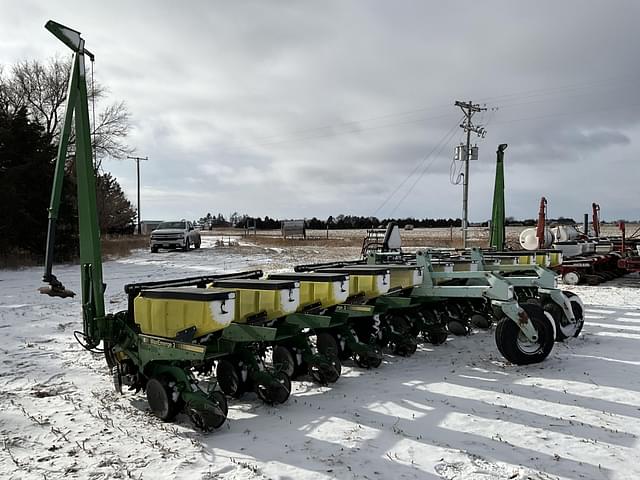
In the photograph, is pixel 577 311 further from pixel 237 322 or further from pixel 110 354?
pixel 110 354

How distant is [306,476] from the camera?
11.9 feet

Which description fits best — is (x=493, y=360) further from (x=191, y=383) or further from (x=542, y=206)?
(x=542, y=206)

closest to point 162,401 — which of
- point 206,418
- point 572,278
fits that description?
point 206,418

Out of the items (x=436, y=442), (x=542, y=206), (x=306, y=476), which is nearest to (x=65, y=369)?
(x=306, y=476)

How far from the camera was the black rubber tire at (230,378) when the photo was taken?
5.28 meters

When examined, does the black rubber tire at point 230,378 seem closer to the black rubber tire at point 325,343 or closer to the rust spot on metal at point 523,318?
the black rubber tire at point 325,343

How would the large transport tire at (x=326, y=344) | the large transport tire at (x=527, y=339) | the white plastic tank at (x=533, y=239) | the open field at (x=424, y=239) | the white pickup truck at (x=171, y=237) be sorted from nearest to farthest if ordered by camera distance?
the large transport tire at (x=326, y=344) < the large transport tire at (x=527, y=339) < the white plastic tank at (x=533, y=239) < the white pickup truck at (x=171, y=237) < the open field at (x=424, y=239)

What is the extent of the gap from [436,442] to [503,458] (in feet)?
1.75

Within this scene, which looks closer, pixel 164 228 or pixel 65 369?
pixel 65 369

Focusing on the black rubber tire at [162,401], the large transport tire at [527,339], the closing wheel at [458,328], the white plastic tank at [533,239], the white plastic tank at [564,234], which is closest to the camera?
the black rubber tire at [162,401]

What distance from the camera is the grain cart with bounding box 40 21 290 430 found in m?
4.48

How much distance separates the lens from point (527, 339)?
6.45 meters

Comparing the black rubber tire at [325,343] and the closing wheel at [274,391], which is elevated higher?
the black rubber tire at [325,343]

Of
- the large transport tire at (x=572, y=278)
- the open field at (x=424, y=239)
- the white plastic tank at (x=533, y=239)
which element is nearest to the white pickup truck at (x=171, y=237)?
the open field at (x=424, y=239)
